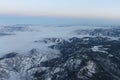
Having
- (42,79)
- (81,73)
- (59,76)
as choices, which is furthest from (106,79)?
(42,79)

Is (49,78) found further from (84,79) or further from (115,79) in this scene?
(115,79)

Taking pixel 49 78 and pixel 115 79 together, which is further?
pixel 49 78

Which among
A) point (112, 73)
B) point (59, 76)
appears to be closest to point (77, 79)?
point (59, 76)

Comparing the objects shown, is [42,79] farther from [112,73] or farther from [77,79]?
[112,73]

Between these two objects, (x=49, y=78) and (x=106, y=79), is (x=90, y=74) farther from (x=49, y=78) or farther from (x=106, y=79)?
(x=49, y=78)

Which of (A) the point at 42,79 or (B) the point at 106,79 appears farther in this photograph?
(A) the point at 42,79

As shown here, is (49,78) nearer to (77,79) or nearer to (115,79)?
(77,79)

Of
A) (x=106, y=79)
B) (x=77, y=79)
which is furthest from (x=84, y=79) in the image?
(x=106, y=79)

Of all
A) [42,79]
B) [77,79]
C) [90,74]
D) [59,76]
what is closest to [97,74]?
[90,74]
